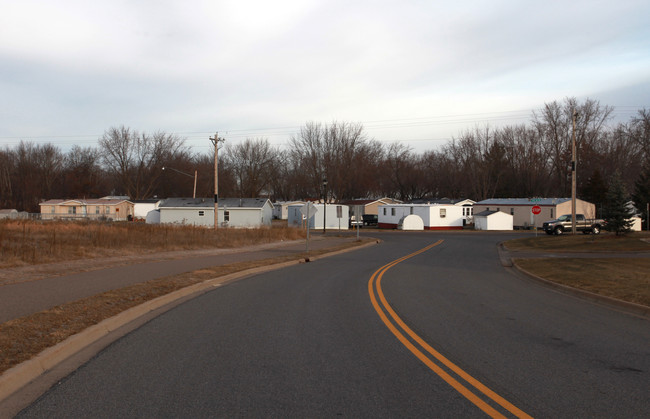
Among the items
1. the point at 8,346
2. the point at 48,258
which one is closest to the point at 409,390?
the point at 8,346

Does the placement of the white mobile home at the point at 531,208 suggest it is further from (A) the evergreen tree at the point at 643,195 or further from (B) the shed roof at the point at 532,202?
(A) the evergreen tree at the point at 643,195

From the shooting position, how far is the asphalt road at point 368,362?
189 inches

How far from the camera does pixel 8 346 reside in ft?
21.1

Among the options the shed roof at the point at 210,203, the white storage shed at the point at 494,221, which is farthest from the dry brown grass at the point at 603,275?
the shed roof at the point at 210,203

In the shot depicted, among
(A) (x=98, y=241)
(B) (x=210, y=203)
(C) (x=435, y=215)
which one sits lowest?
(A) (x=98, y=241)

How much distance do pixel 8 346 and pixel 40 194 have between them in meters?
96.6

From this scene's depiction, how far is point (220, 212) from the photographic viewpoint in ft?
189

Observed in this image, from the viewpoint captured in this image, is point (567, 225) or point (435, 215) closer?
point (567, 225)

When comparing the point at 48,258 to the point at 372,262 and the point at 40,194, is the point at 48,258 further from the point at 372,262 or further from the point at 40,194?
the point at 40,194

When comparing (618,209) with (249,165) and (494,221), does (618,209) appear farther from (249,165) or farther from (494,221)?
(249,165)

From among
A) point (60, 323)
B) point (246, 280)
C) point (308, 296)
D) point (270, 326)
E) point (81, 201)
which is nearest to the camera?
point (60, 323)

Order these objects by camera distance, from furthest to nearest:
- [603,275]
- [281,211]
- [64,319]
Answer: [281,211] → [603,275] → [64,319]

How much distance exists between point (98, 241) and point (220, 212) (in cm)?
3437

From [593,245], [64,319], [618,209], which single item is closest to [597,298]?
[64,319]
